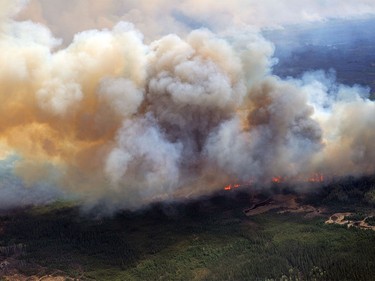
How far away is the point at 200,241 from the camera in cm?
10388

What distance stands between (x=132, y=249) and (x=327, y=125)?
69283 mm

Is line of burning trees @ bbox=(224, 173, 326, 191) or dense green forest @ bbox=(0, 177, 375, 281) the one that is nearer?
dense green forest @ bbox=(0, 177, 375, 281)

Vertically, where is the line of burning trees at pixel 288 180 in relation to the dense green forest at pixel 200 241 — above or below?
above

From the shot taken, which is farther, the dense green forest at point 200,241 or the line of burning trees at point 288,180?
the line of burning trees at point 288,180

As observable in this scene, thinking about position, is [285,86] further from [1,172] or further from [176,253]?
[1,172]

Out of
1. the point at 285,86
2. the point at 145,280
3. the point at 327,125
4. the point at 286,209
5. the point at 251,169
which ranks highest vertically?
the point at 285,86

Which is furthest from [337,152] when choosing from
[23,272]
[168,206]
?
[23,272]

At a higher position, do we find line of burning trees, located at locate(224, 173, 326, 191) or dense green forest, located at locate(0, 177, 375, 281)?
line of burning trees, located at locate(224, 173, 326, 191)

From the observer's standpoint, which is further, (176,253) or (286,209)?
(286,209)

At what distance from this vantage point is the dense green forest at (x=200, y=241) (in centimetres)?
8756

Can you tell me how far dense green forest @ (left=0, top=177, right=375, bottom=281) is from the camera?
287 feet

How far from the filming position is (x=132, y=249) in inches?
4112

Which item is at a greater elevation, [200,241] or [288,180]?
[288,180]

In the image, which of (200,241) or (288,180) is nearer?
(200,241)
